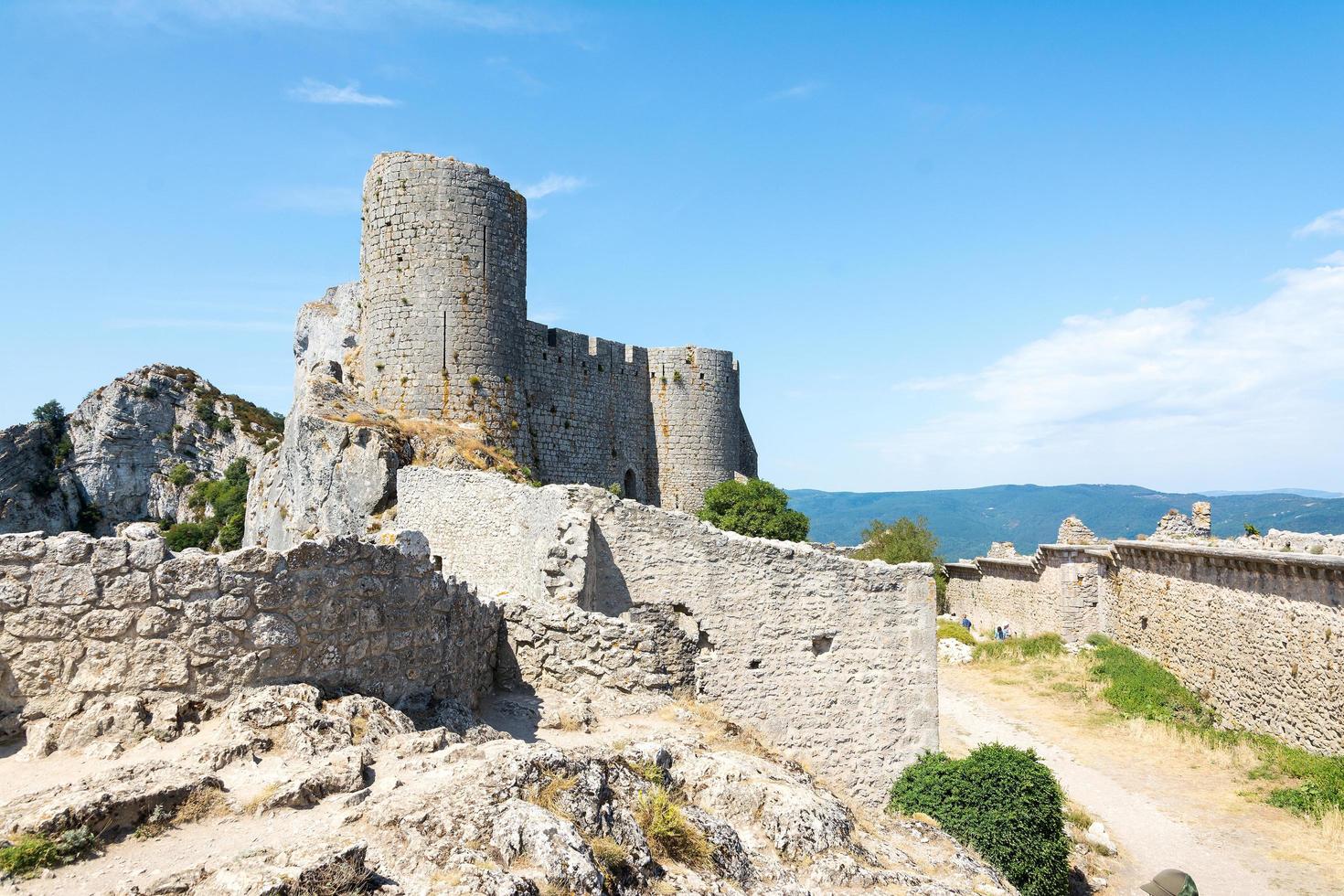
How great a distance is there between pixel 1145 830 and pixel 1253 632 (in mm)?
5814

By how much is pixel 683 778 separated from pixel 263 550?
341cm

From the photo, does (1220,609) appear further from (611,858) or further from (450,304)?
(450,304)

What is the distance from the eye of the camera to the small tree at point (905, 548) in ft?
126

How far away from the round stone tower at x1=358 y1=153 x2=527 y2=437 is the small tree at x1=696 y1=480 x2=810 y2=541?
10.3 m

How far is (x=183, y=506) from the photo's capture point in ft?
177

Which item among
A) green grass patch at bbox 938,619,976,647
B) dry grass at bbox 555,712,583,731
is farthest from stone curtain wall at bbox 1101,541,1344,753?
dry grass at bbox 555,712,583,731

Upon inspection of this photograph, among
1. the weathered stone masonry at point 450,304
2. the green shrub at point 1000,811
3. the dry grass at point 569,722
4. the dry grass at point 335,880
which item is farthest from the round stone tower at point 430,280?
the dry grass at point 335,880

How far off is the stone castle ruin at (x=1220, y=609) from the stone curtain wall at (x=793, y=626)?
8315 millimetres

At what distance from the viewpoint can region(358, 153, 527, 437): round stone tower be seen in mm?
21672

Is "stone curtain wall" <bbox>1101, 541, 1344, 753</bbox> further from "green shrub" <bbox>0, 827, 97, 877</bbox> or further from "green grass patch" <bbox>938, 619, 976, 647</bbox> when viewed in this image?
"green shrub" <bbox>0, 827, 97, 877</bbox>

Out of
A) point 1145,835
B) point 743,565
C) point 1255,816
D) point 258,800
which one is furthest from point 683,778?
point 1255,816

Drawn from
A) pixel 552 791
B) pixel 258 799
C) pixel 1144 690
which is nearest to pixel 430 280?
pixel 258 799

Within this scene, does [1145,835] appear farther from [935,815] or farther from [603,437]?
[603,437]

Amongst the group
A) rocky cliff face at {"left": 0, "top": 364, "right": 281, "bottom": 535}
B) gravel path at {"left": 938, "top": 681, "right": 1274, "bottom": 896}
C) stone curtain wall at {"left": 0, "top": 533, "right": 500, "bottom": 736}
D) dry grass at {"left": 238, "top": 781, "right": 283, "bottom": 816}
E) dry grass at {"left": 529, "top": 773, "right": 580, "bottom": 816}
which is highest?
rocky cliff face at {"left": 0, "top": 364, "right": 281, "bottom": 535}
